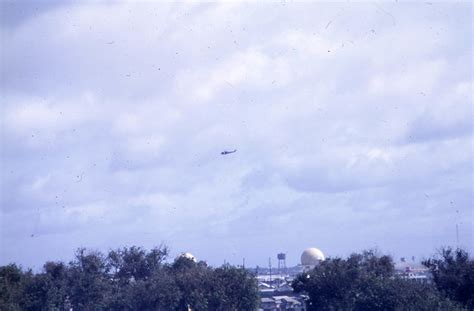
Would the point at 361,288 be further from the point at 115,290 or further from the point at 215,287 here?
the point at 115,290

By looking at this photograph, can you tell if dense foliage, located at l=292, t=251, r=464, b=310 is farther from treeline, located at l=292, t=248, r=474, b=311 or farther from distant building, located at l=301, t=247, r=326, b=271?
distant building, located at l=301, t=247, r=326, b=271

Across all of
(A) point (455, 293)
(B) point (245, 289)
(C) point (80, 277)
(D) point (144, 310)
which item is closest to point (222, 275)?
(B) point (245, 289)

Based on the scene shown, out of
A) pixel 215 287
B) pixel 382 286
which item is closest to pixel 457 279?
pixel 382 286

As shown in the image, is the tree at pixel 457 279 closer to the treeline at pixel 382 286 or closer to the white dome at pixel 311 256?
the treeline at pixel 382 286

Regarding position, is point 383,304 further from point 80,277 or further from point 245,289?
point 80,277

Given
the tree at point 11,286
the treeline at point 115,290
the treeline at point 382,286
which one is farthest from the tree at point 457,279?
the tree at point 11,286

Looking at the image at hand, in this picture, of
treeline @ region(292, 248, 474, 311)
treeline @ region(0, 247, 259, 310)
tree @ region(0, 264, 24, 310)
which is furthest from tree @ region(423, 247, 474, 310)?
tree @ region(0, 264, 24, 310)
